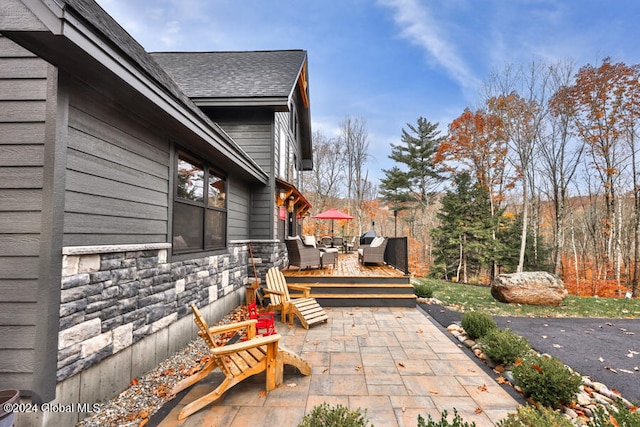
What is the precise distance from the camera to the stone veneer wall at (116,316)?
219 cm

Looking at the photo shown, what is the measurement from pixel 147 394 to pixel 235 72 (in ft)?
25.3

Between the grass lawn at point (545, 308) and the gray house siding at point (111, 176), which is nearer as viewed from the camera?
the gray house siding at point (111, 176)

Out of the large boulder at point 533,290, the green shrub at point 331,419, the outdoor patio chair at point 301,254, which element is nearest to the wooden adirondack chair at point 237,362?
the green shrub at point 331,419

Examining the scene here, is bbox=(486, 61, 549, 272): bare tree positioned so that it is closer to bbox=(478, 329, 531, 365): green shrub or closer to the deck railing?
the deck railing

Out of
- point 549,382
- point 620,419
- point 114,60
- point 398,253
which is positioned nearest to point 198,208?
point 114,60

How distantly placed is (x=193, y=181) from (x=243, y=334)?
250 centimetres

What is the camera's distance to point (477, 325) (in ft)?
12.7

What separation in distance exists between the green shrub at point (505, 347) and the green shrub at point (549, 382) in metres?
0.44

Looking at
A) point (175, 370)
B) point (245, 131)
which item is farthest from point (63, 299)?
point (245, 131)

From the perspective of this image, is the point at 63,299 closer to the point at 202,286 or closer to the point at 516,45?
the point at 202,286

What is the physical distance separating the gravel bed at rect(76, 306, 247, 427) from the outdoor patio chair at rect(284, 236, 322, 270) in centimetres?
337

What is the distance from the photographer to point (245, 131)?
6.92 meters

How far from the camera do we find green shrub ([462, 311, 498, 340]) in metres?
3.82

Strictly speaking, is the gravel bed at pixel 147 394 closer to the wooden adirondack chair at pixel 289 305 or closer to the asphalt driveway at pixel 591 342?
the wooden adirondack chair at pixel 289 305
